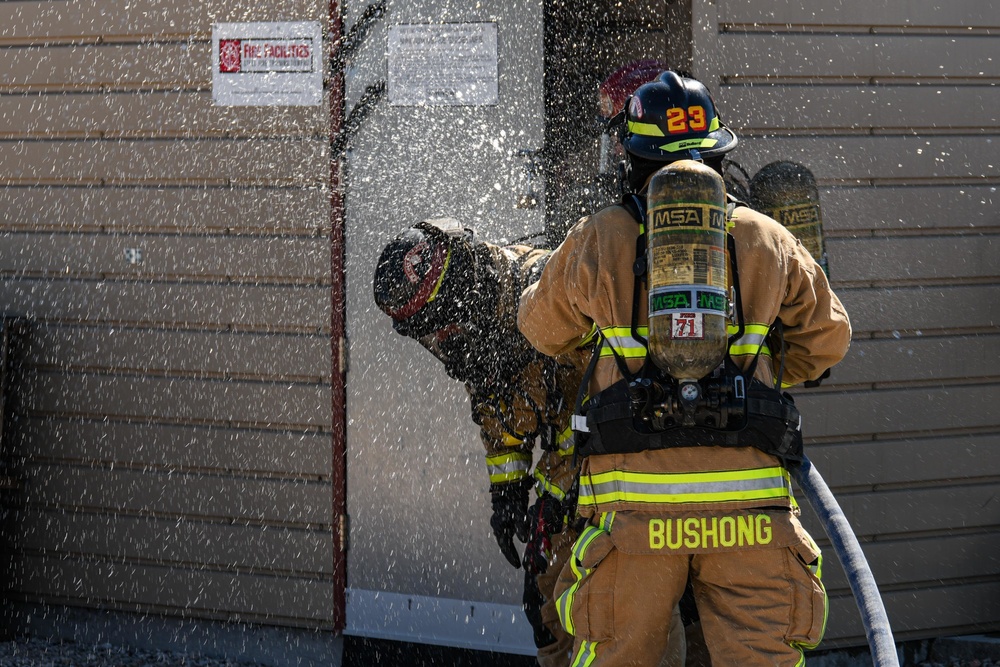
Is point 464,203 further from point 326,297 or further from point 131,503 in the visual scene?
point 131,503

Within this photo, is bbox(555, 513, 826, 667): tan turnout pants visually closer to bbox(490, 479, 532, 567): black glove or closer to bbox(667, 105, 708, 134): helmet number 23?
bbox(490, 479, 532, 567): black glove

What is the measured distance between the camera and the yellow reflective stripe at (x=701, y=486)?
2857 millimetres

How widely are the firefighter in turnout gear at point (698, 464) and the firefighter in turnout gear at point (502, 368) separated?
31.4 inches

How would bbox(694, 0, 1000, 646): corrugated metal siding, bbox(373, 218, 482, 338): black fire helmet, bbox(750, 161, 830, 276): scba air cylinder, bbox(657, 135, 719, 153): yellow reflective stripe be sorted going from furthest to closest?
bbox(694, 0, 1000, 646): corrugated metal siding < bbox(750, 161, 830, 276): scba air cylinder < bbox(373, 218, 482, 338): black fire helmet < bbox(657, 135, 719, 153): yellow reflective stripe

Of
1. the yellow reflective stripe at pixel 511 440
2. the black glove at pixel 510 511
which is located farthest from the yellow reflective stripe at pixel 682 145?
the black glove at pixel 510 511

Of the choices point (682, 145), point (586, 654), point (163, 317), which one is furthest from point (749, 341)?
point (163, 317)

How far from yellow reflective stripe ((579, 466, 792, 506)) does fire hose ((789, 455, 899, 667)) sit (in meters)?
0.17

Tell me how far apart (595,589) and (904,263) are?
2.51 metres

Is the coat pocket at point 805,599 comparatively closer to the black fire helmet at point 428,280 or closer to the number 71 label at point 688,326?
A: the number 71 label at point 688,326

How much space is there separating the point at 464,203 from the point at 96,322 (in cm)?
190

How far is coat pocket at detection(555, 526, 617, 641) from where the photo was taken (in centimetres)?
292

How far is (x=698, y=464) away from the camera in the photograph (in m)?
2.88

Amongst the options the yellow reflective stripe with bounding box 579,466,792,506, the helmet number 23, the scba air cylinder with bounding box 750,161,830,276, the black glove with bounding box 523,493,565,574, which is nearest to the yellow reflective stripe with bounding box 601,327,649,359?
the yellow reflective stripe with bounding box 579,466,792,506

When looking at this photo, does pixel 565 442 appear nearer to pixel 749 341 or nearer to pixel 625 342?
pixel 625 342
